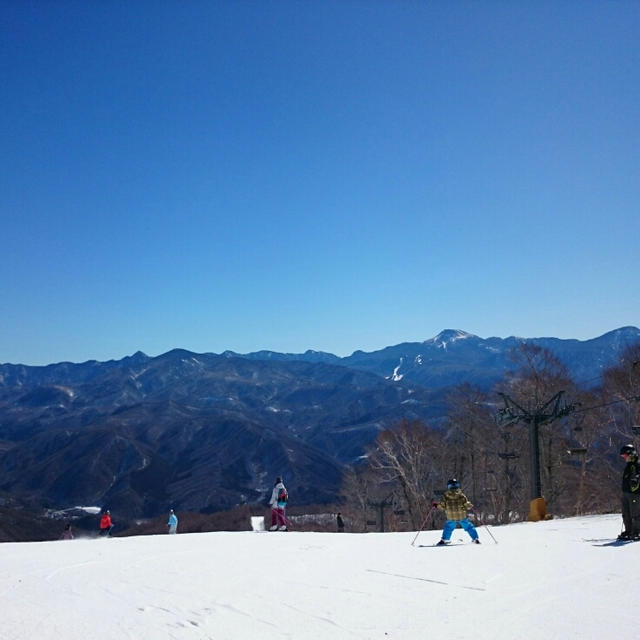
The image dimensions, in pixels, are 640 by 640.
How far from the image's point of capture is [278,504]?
20422 millimetres

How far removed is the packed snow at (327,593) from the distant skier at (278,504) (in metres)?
7.00

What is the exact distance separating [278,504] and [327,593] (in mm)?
13002

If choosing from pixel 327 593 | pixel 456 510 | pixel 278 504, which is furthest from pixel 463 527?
pixel 278 504

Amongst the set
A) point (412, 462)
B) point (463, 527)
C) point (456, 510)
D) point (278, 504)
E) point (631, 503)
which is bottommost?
point (412, 462)

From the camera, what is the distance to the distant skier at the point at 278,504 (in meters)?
20.1

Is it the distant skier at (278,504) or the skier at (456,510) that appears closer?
the skier at (456,510)

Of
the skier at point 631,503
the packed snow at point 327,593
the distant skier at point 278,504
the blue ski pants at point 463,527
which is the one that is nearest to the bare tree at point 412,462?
the distant skier at point 278,504

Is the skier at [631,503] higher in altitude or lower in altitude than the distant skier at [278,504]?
higher

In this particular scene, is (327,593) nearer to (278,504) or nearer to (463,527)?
(463,527)

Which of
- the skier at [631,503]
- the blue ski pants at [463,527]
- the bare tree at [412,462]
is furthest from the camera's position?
the bare tree at [412,462]

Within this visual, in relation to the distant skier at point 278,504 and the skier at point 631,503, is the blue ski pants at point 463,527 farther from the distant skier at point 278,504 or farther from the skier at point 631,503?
the distant skier at point 278,504

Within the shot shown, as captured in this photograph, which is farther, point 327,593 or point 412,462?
point 412,462

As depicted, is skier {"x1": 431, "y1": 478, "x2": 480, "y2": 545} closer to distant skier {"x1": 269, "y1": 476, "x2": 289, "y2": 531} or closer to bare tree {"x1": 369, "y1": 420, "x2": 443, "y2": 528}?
distant skier {"x1": 269, "y1": 476, "x2": 289, "y2": 531}

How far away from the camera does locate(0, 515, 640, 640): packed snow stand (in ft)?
19.5
